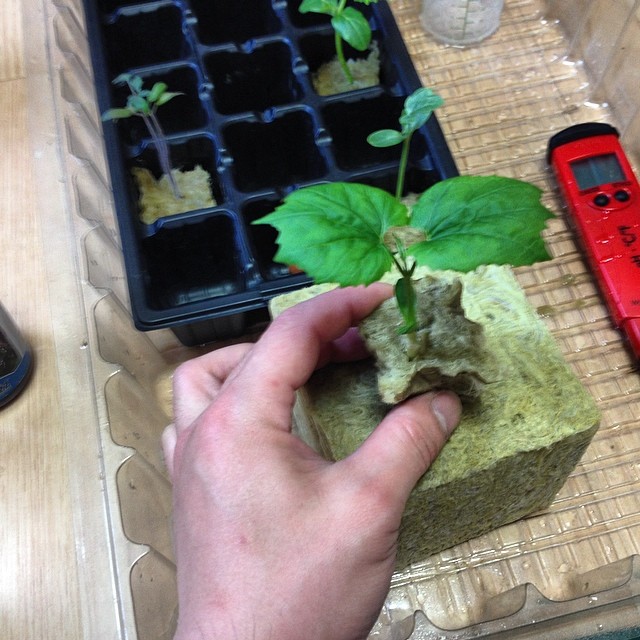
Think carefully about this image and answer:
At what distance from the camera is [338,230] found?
48cm

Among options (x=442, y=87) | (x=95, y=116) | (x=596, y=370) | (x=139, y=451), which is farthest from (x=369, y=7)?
(x=139, y=451)

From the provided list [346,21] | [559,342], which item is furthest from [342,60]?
[559,342]

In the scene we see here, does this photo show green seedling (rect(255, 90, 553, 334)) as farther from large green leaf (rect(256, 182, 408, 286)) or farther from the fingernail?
the fingernail

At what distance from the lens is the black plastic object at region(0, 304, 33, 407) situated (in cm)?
94

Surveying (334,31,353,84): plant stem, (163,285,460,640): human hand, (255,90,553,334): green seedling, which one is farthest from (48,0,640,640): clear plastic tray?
(255,90,553,334): green seedling

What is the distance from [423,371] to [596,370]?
18.8 inches

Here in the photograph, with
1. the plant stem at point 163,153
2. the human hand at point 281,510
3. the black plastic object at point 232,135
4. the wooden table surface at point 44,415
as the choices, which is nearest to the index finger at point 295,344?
the human hand at point 281,510

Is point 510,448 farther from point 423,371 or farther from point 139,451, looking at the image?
point 139,451

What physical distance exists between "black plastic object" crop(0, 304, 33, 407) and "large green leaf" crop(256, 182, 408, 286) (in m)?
0.61

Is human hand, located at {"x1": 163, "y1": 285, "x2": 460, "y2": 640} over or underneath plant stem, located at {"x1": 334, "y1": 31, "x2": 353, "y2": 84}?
underneath

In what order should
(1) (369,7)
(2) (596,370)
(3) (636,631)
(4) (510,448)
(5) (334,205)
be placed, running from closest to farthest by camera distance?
(5) (334,205), (4) (510,448), (3) (636,631), (2) (596,370), (1) (369,7)

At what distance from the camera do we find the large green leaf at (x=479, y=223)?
0.46 meters

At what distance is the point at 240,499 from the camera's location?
1.70 feet

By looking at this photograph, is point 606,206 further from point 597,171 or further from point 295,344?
point 295,344
